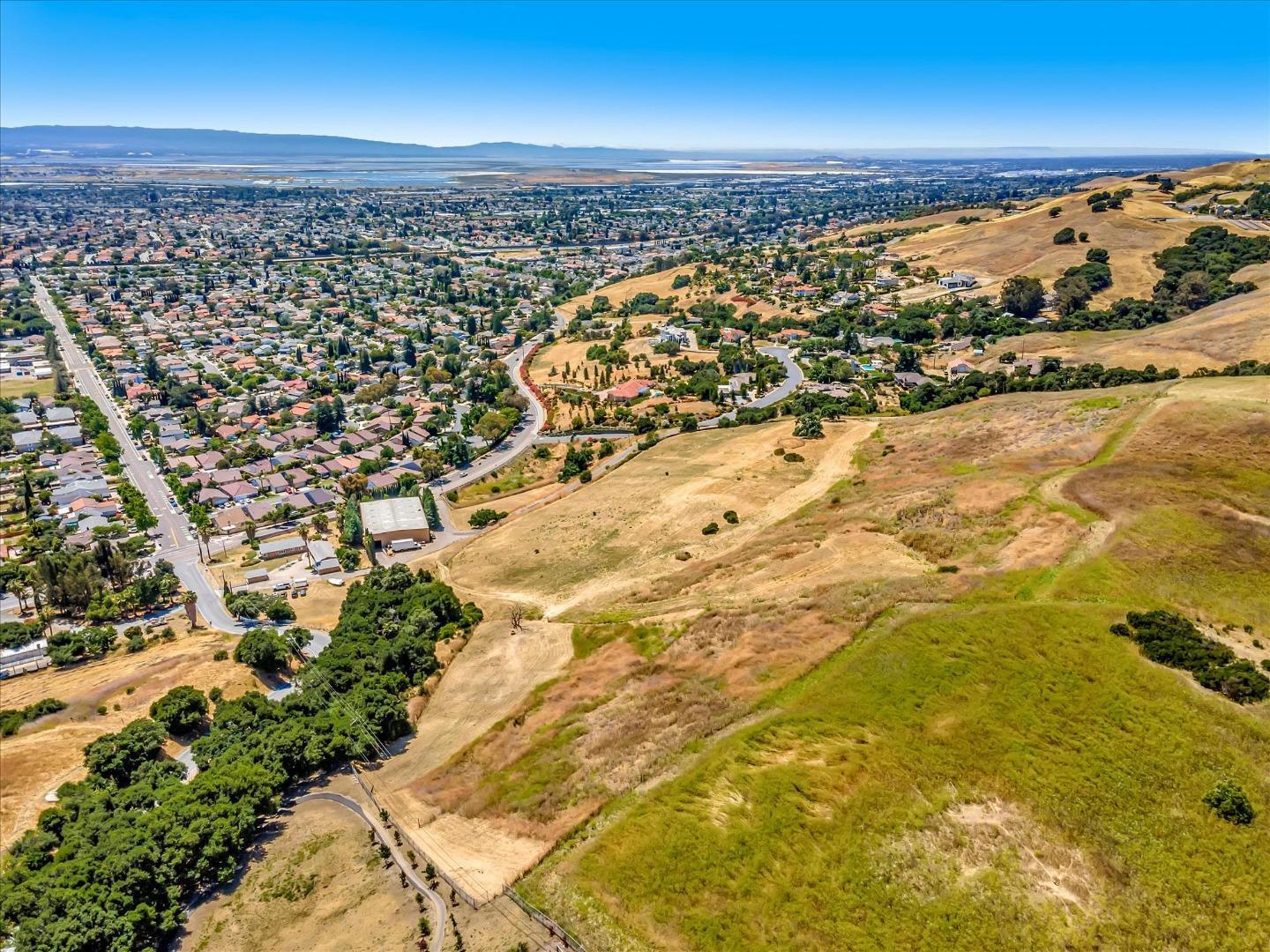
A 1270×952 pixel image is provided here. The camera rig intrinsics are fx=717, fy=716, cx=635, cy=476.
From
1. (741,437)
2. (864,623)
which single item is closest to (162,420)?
(741,437)

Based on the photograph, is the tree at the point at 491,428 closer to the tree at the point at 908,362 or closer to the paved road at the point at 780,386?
the paved road at the point at 780,386

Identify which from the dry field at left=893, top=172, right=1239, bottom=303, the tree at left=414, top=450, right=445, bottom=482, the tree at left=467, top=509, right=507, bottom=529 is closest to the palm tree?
the tree at left=414, top=450, right=445, bottom=482

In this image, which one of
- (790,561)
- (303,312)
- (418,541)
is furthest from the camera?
(303,312)

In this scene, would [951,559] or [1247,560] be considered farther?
[951,559]

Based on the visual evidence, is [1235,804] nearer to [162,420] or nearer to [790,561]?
[790,561]

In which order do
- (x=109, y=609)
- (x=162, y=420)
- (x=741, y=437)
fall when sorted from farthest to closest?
(x=162, y=420), (x=741, y=437), (x=109, y=609)

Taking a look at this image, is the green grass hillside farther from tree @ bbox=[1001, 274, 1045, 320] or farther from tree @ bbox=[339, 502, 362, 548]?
tree @ bbox=[1001, 274, 1045, 320]
